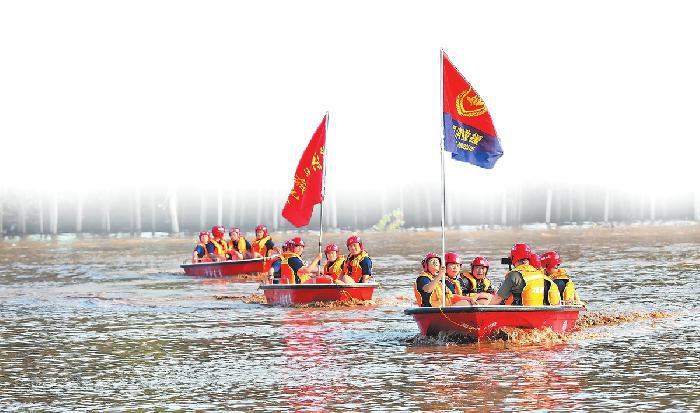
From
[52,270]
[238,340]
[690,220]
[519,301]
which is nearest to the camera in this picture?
[519,301]

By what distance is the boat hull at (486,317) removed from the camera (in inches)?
787

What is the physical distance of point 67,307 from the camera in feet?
100

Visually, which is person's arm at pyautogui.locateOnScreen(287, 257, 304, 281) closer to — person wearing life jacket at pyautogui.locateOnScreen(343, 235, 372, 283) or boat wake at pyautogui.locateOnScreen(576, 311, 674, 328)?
person wearing life jacket at pyautogui.locateOnScreen(343, 235, 372, 283)

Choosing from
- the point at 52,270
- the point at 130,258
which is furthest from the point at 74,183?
the point at 52,270

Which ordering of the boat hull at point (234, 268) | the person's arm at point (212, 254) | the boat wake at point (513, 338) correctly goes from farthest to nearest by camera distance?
1. the person's arm at point (212, 254)
2. the boat hull at point (234, 268)
3. the boat wake at point (513, 338)

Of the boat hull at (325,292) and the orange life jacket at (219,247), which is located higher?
the orange life jacket at (219,247)

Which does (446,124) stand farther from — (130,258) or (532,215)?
(532,215)

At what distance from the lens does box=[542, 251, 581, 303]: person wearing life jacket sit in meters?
22.0

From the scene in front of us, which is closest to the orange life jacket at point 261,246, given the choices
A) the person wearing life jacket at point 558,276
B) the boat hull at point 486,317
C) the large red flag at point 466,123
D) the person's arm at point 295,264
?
the person's arm at point 295,264

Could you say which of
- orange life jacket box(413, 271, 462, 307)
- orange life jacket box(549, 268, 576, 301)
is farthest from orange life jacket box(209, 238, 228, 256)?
orange life jacket box(413, 271, 462, 307)

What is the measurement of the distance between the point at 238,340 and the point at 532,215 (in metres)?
81.9

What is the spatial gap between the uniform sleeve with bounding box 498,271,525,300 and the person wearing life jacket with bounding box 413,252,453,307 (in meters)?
1.03

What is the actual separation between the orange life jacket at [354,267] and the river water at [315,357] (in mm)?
708

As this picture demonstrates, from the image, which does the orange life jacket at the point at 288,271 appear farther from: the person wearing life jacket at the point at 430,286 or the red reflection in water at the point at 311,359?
the person wearing life jacket at the point at 430,286
